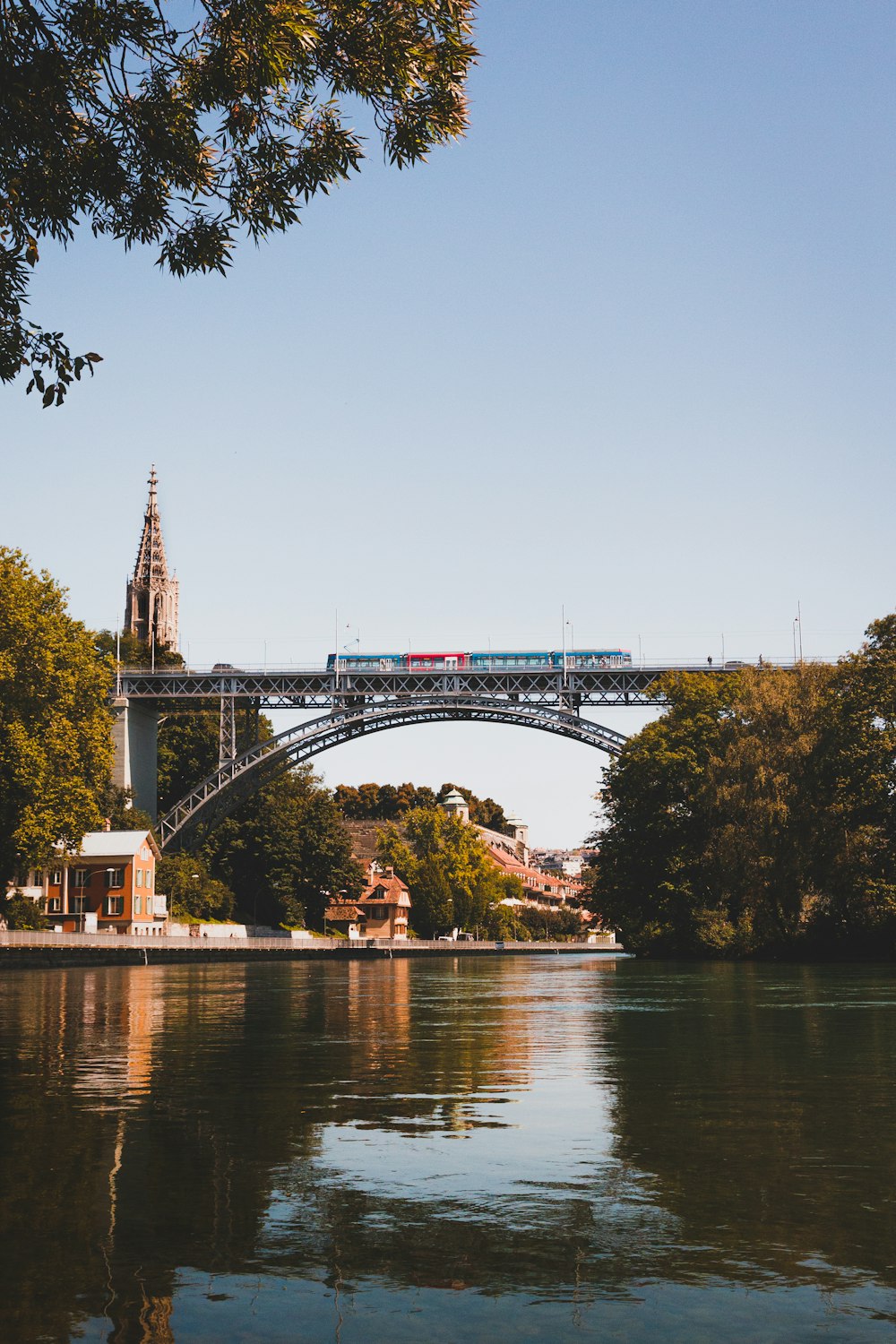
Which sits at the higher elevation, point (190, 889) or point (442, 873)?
point (190, 889)

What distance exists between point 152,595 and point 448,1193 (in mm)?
136158

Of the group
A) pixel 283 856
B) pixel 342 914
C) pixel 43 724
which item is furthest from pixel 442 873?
pixel 43 724

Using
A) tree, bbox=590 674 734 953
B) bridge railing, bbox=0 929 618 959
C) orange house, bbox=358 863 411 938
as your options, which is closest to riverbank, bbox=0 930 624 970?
bridge railing, bbox=0 929 618 959

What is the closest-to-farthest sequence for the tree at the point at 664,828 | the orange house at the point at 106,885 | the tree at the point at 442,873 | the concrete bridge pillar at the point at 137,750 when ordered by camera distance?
1. the tree at the point at 664,828
2. the orange house at the point at 106,885
3. the concrete bridge pillar at the point at 137,750
4. the tree at the point at 442,873

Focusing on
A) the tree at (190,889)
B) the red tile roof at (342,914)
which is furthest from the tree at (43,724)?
the red tile roof at (342,914)

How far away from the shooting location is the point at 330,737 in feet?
312

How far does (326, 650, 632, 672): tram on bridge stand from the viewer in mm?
97125

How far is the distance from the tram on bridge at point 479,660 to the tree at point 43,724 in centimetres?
3769

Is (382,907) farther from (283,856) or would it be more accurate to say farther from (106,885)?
(106,885)

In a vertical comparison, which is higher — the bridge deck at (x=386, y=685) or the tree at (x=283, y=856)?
the bridge deck at (x=386, y=685)

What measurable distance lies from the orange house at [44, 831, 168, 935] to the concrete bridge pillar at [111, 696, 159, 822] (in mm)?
12430

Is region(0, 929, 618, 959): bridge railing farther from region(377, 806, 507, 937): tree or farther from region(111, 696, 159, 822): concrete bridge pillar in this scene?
region(111, 696, 159, 822): concrete bridge pillar

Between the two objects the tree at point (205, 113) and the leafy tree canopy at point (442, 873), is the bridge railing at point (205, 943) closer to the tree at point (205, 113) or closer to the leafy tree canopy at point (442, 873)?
the leafy tree canopy at point (442, 873)

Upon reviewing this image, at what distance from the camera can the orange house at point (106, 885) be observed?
82.0 metres
